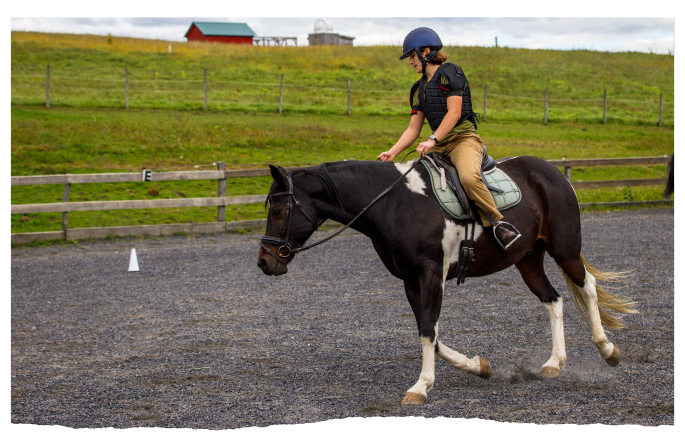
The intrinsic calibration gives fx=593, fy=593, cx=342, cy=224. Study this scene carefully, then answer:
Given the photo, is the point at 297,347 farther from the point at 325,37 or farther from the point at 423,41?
the point at 325,37

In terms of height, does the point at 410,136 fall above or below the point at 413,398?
above

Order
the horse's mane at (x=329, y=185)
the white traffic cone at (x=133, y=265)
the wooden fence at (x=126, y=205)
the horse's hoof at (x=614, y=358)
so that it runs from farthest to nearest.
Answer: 1. the wooden fence at (x=126, y=205)
2. the white traffic cone at (x=133, y=265)
3. the horse's hoof at (x=614, y=358)
4. the horse's mane at (x=329, y=185)

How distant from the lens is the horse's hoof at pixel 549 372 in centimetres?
489

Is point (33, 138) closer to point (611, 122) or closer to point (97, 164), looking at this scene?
point (97, 164)

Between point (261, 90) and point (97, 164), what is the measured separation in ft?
50.4

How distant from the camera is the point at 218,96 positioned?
2783cm

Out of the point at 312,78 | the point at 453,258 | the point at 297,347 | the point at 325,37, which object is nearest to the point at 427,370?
the point at 453,258

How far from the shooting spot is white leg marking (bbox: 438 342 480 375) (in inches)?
182

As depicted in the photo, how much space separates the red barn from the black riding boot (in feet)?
194

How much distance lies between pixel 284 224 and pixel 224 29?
63104mm

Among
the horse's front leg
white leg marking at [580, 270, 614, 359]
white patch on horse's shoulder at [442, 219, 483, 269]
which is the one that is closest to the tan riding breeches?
white patch on horse's shoulder at [442, 219, 483, 269]

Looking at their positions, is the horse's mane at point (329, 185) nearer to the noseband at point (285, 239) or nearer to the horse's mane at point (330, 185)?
the horse's mane at point (330, 185)

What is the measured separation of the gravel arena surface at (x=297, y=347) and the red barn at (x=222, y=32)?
5449cm

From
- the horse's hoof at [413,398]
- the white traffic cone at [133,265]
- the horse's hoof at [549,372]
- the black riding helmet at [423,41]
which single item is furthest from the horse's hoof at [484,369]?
Answer: the white traffic cone at [133,265]
